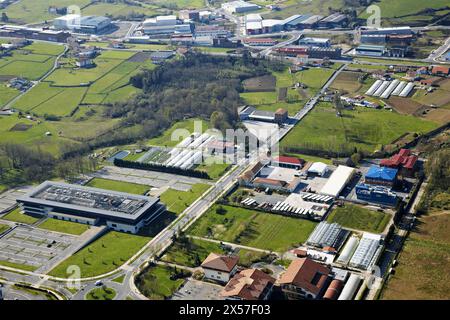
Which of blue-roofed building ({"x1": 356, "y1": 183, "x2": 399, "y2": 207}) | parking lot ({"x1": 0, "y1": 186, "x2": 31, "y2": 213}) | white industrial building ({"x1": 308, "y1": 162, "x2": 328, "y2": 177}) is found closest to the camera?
blue-roofed building ({"x1": 356, "y1": 183, "x2": 399, "y2": 207})

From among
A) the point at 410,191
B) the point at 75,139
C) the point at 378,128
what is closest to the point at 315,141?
the point at 378,128

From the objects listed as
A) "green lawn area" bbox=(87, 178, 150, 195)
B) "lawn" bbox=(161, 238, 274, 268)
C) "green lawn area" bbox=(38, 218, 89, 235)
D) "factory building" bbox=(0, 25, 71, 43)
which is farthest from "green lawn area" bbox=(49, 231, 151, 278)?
"factory building" bbox=(0, 25, 71, 43)

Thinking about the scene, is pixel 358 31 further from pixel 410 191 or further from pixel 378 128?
pixel 410 191

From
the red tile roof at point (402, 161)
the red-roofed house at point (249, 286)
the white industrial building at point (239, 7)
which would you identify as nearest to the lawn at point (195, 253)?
the red-roofed house at point (249, 286)

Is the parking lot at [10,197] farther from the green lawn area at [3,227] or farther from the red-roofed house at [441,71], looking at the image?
the red-roofed house at [441,71]

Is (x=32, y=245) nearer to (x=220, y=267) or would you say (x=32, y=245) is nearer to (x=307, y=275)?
(x=220, y=267)

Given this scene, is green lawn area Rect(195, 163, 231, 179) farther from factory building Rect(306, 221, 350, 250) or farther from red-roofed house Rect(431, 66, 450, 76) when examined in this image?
red-roofed house Rect(431, 66, 450, 76)
